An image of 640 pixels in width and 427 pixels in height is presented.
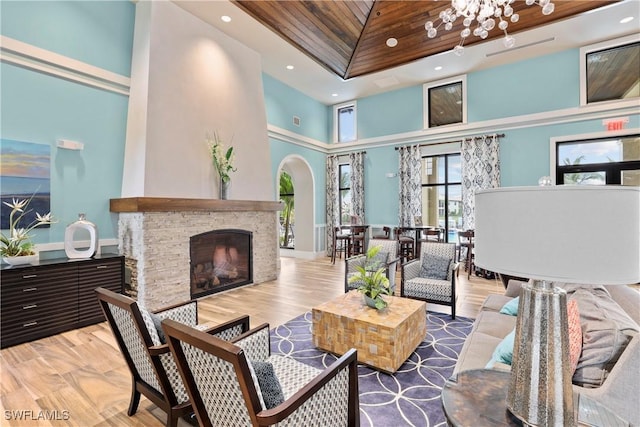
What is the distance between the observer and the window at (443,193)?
7.48 meters

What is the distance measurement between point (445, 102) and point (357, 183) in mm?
2976

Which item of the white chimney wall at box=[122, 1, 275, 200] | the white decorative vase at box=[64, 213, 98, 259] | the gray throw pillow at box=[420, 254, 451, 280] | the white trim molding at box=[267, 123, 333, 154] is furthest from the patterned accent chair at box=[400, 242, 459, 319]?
the white trim molding at box=[267, 123, 333, 154]

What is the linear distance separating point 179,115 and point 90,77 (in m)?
1.16

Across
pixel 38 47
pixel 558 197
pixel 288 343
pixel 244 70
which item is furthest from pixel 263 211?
Answer: pixel 558 197

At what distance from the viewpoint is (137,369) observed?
82.7 inches

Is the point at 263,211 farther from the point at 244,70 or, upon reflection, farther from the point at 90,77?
the point at 90,77

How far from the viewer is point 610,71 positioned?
19.0 ft

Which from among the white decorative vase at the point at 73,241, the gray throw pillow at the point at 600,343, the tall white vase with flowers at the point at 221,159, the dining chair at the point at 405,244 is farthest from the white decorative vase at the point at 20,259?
the dining chair at the point at 405,244

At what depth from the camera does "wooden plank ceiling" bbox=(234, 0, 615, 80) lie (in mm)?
4719

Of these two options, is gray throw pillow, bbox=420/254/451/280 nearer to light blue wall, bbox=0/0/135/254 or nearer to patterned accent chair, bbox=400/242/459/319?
patterned accent chair, bbox=400/242/459/319

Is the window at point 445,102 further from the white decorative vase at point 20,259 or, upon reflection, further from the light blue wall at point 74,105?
the white decorative vase at point 20,259

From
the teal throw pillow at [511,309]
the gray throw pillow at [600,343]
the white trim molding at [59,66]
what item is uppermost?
the white trim molding at [59,66]

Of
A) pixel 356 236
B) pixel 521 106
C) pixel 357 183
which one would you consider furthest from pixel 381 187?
pixel 521 106

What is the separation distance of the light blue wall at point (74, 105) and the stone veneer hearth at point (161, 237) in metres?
0.46
